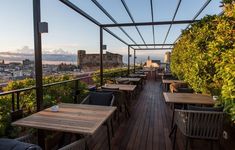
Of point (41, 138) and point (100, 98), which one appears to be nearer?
point (41, 138)

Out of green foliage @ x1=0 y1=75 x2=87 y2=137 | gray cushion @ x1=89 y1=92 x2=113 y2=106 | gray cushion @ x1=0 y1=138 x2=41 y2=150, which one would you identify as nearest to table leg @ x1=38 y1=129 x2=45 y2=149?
green foliage @ x1=0 y1=75 x2=87 y2=137

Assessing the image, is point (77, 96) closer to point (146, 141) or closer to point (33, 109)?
point (33, 109)

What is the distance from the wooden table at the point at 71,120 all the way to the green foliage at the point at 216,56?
4.46 feet

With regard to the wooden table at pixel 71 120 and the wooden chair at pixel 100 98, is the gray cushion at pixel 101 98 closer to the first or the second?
the wooden chair at pixel 100 98

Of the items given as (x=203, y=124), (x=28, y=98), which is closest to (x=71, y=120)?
(x=203, y=124)

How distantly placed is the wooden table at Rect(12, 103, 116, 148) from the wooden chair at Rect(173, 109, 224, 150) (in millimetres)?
1031

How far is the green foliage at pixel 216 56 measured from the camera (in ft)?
6.06

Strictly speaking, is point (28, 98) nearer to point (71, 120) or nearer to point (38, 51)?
point (38, 51)

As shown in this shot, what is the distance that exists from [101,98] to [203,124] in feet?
5.98

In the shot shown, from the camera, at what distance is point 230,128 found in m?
2.78

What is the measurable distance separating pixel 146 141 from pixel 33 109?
221 centimetres

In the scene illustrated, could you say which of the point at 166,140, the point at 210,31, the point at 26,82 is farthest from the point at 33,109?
the point at 210,31

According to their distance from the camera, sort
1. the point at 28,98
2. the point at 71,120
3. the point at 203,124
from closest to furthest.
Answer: the point at 71,120
the point at 203,124
the point at 28,98

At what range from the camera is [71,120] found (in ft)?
6.86
